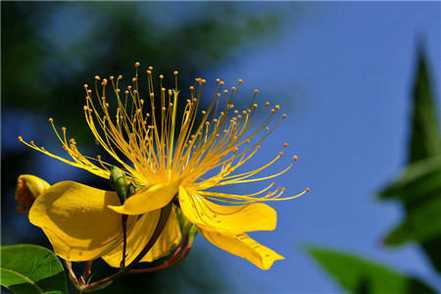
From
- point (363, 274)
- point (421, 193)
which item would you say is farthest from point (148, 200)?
point (421, 193)

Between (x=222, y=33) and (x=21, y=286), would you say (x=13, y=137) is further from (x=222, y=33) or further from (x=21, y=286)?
(x=21, y=286)

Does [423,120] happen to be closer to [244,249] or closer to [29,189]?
[244,249]

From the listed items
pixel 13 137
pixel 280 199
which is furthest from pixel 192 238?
pixel 13 137

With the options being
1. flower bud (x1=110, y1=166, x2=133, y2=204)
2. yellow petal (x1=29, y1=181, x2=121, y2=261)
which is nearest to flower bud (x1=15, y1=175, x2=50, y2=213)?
yellow petal (x1=29, y1=181, x2=121, y2=261)

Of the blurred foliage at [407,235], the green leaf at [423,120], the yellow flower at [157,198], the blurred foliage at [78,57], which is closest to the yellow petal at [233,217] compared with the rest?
the yellow flower at [157,198]

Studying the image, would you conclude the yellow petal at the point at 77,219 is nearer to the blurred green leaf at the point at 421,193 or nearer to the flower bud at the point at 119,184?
the flower bud at the point at 119,184

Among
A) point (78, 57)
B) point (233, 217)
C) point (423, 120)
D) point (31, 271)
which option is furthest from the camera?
point (78, 57)

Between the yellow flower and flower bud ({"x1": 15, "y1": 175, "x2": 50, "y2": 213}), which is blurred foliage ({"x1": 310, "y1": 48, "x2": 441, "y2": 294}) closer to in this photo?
the yellow flower
